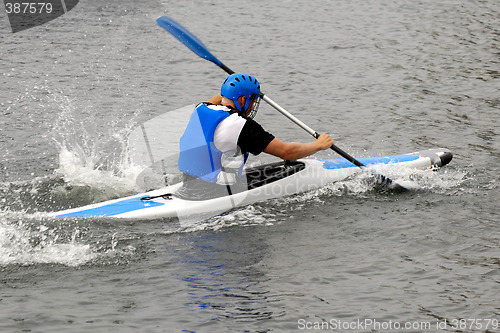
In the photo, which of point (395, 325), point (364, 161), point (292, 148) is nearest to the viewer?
point (395, 325)

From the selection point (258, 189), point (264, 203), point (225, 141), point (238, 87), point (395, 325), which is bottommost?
point (395, 325)

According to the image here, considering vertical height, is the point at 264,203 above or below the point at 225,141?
below

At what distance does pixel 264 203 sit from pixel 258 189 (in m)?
0.18

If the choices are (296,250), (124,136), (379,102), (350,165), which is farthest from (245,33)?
(296,250)

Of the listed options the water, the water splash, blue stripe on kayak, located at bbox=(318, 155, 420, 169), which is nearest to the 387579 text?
the water

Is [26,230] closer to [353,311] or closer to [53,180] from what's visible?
[53,180]

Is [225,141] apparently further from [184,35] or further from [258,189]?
[184,35]

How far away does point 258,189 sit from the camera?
25.2 feet

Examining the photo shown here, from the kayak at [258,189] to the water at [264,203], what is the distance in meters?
0.12

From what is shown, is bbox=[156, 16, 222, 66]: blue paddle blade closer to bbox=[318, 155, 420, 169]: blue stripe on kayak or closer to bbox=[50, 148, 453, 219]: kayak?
bbox=[50, 148, 453, 219]: kayak

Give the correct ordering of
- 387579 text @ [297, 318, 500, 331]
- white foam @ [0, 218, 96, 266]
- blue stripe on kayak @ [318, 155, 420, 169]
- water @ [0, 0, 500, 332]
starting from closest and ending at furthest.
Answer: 387579 text @ [297, 318, 500, 331] → water @ [0, 0, 500, 332] → white foam @ [0, 218, 96, 266] → blue stripe on kayak @ [318, 155, 420, 169]

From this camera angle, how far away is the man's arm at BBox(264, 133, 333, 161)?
7.08 m

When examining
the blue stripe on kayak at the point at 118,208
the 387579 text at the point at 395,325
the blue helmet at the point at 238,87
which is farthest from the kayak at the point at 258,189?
the 387579 text at the point at 395,325

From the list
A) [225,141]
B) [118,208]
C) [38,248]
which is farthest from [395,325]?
[38,248]
